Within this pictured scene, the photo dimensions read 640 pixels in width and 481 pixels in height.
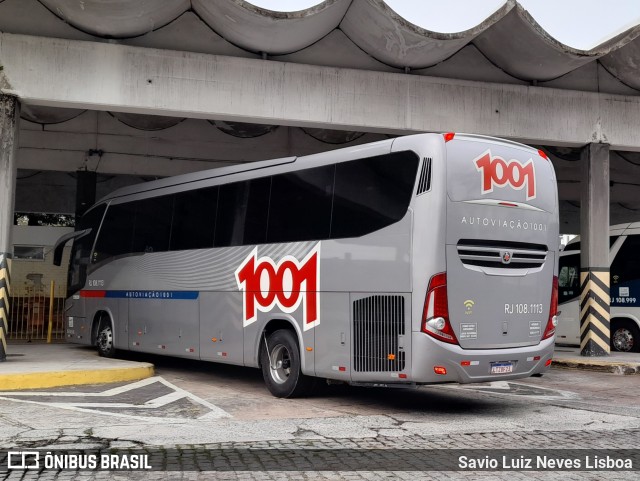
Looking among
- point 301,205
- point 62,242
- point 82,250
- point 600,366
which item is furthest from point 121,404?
point 600,366

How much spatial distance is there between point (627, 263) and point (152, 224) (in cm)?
1171

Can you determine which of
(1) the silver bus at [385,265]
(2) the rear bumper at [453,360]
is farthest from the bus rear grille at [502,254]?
(2) the rear bumper at [453,360]

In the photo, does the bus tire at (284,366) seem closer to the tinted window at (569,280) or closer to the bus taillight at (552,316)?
the bus taillight at (552,316)

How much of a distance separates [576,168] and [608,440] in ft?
56.0

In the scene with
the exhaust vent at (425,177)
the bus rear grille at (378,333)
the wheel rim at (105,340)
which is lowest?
the wheel rim at (105,340)

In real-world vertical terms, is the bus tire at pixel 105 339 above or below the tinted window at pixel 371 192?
below

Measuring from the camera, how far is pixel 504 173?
373 inches

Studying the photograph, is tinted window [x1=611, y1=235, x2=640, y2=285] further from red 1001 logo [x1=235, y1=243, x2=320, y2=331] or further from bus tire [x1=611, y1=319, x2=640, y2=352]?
red 1001 logo [x1=235, y1=243, x2=320, y2=331]

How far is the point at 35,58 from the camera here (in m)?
13.4

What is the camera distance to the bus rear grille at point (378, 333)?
898cm

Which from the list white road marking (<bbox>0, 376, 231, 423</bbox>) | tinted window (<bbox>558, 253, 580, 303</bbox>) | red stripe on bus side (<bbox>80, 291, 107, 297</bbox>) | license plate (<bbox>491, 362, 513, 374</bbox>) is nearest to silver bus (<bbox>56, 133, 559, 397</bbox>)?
license plate (<bbox>491, 362, 513, 374</bbox>)

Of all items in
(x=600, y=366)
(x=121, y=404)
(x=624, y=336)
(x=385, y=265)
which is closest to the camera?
(x=385, y=265)

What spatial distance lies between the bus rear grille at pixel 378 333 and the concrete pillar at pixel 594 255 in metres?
8.57

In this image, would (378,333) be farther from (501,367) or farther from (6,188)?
(6,188)
